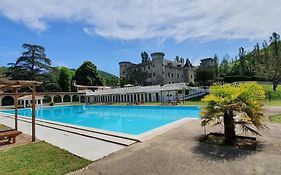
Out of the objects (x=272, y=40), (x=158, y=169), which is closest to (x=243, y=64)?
(x=272, y=40)

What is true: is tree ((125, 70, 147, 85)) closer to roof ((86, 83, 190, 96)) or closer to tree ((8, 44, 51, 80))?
roof ((86, 83, 190, 96))

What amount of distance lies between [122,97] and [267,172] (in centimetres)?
3636

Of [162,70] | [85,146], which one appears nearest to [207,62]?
[162,70]

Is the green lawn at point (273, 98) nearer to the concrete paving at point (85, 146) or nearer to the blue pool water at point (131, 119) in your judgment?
the blue pool water at point (131, 119)

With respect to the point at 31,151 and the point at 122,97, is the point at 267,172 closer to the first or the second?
the point at 31,151

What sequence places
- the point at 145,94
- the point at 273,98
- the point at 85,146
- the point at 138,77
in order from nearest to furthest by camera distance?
the point at 85,146, the point at 273,98, the point at 145,94, the point at 138,77

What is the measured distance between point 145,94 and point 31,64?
30517 mm

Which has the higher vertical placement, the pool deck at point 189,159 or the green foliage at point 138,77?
the green foliage at point 138,77

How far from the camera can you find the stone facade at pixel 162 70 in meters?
55.4

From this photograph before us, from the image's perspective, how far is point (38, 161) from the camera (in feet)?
17.6

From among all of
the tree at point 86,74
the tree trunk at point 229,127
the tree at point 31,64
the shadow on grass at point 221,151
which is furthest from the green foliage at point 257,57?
the tree at point 31,64

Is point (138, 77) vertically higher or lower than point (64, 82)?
higher

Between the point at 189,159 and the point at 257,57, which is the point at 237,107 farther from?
the point at 257,57

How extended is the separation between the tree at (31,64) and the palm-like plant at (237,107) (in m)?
50.2
